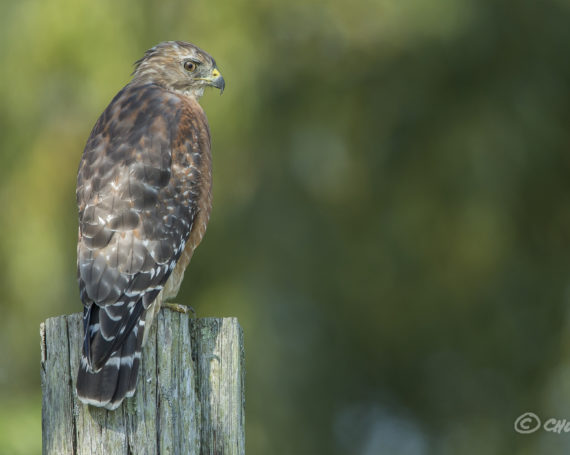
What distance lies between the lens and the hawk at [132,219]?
4121 millimetres

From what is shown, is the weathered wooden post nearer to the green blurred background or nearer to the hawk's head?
the hawk's head

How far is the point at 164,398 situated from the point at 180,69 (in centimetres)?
274

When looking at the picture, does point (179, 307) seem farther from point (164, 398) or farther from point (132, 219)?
point (164, 398)

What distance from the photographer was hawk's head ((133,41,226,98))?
6.12 metres

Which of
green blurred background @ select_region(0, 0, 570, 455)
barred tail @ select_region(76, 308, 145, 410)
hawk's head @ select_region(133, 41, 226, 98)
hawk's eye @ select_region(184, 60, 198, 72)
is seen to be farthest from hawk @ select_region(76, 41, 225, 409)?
green blurred background @ select_region(0, 0, 570, 455)

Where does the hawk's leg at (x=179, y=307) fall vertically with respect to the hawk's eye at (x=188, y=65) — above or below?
below

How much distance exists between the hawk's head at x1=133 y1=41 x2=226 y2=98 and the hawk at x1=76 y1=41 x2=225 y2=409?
13 cm

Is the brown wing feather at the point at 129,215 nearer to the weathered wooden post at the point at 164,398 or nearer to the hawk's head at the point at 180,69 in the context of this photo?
the weathered wooden post at the point at 164,398

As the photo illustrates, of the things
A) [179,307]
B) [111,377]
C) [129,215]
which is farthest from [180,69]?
[111,377]

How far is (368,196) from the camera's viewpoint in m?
9.23

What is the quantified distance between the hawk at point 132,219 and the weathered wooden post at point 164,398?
2.5 inches

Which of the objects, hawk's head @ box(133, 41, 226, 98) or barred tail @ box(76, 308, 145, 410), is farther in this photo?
hawk's head @ box(133, 41, 226, 98)

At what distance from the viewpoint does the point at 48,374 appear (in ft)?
13.1

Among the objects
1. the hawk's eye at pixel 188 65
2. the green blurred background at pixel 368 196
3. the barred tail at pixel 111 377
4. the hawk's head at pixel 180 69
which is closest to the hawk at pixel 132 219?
the barred tail at pixel 111 377
